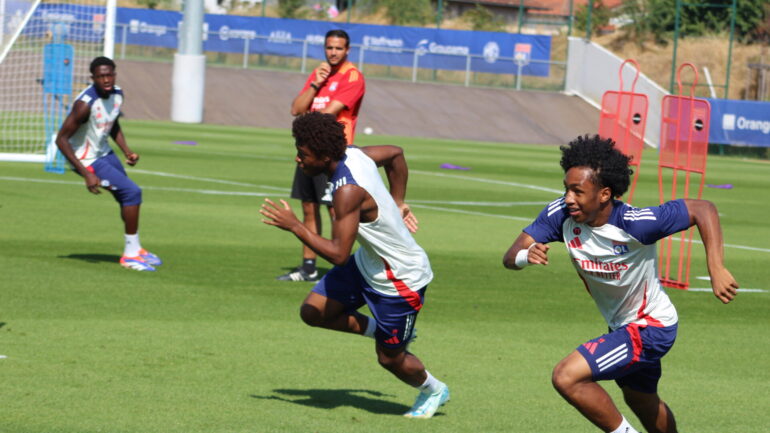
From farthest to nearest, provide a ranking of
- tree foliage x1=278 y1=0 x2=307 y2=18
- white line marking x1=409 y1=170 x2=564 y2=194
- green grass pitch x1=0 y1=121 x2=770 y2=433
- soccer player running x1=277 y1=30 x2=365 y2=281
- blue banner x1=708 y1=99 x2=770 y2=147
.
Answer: tree foliage x1=278 y1=0 x2=307 y2=18, blue banner x1=708 y1=99 x2=770 y2=147, white line marking x1=409 y1=170 x2=564 y2=194, soccer player running x1=277 y1=30 x2=365 y2=281, green grass pitch x1=0 y1=121 x2=770 y2=433

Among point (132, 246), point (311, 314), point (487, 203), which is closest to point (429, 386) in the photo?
point (311, 314)

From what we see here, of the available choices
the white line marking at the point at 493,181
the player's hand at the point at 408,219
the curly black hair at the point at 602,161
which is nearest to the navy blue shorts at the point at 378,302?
the player's hand at the point at 408,219

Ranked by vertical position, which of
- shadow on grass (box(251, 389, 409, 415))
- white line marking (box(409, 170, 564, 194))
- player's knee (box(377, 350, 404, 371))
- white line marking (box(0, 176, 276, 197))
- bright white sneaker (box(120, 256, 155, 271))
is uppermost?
white line marking (box(409, 170, 564, 194))

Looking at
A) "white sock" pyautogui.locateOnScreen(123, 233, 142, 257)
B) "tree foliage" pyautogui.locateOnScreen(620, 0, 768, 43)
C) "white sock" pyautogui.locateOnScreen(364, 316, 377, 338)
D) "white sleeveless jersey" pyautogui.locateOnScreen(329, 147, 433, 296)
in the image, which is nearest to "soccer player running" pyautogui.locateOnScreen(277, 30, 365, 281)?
"white sock" pyautogui.locateOnScreen(123, 233, 142, 257)

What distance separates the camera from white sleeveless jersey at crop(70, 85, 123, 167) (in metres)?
12.6

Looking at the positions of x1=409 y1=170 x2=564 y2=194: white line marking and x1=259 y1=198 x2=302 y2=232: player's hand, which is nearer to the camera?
x1=259 y1=198 x2=302 y2=232: player's hand

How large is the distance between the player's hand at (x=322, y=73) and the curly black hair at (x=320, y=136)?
5.06 meters

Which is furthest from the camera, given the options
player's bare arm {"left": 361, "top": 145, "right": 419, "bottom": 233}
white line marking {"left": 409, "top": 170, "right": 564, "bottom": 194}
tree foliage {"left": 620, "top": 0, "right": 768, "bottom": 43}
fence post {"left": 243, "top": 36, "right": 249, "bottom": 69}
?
tree foliage {"left": 620, "top": 0, "right": 768, "bottom": 43}

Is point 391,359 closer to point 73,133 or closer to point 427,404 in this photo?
point 427,404

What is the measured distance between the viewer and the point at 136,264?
41.1 ft

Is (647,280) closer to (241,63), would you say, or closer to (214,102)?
(214,102)

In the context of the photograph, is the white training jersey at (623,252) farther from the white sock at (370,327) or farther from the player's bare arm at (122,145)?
the player's bare arm at (122,145)

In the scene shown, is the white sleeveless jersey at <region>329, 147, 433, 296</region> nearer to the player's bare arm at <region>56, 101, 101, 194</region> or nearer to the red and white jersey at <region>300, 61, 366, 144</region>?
the red and white jersey at <region>300, 61, 366, 144</region>

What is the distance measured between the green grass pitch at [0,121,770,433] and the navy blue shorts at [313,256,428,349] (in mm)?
532
